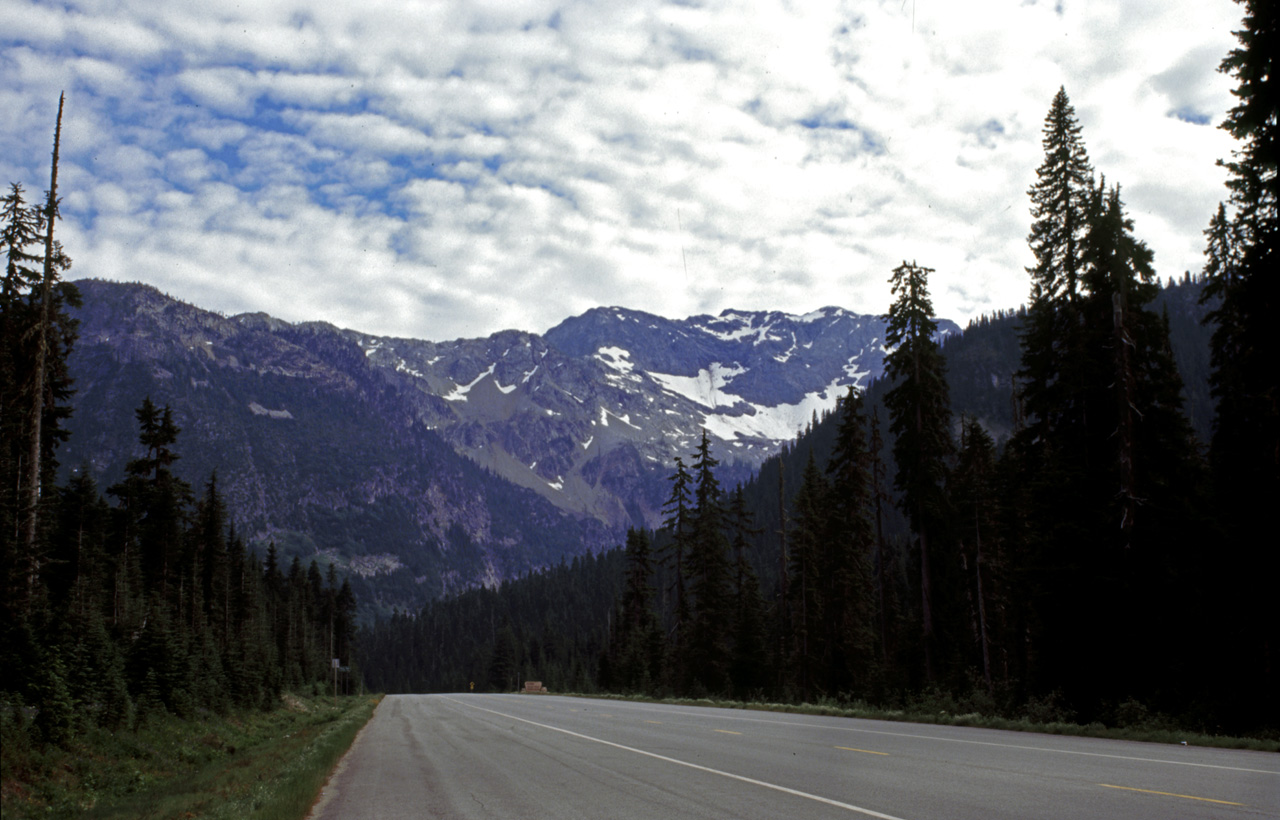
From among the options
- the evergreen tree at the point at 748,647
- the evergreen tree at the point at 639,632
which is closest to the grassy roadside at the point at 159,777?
the evergreen tree at the point at 748,647

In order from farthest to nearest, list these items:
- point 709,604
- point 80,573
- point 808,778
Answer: point 709,604 → point 80,573 → point 808,778

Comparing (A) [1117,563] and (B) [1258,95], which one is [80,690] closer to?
(A) [1117,563]

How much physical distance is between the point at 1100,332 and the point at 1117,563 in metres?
7.42

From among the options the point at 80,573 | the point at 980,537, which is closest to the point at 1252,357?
the point at 980,537

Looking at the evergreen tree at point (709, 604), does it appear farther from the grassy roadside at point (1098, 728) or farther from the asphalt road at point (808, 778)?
the asphalt road at point (808, 778)

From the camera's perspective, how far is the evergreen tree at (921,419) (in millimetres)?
35594

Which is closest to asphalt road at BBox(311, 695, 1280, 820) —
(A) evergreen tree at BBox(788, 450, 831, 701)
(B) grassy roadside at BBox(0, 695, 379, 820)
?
(B) grassy roadside at BBox(0, 695, 379, 820)

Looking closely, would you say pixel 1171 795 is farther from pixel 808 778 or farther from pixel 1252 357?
pixel 1252 357

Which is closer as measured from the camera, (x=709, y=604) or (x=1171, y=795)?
(x=1171, y=795)

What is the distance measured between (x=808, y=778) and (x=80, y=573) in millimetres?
45657

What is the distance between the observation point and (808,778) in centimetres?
1230

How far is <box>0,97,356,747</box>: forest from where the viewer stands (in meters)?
22.3

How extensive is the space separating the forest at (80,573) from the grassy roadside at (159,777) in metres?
0.81

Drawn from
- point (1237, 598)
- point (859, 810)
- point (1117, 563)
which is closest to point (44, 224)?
point (859, 810)
